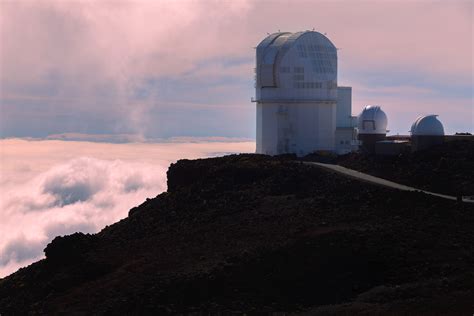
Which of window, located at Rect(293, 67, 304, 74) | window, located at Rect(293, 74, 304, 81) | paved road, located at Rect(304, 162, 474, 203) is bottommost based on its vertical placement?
paved road, located at Rect(304, 162, 474, 203)

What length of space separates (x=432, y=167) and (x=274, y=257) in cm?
1630

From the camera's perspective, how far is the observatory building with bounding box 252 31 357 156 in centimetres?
6359

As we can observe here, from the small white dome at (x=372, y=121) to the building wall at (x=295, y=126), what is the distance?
18.5ft

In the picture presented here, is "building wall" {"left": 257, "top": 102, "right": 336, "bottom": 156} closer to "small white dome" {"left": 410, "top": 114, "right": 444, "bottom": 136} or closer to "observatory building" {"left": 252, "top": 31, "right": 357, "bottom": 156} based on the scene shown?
"observatory building" {"left": 252, "top": 31, "right": 357, "bottom": 156}

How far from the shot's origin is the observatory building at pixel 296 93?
209ft

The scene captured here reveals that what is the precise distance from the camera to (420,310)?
30.9m

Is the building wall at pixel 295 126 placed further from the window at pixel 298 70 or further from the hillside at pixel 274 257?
the hillside at pixel 274 257

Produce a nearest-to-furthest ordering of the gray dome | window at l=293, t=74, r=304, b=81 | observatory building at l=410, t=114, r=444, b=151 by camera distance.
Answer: observatory building at l=410, t=114, r=444, b=151, the gray dome, window at l=293, t=74, r=304, b=81

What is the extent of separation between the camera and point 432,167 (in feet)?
165

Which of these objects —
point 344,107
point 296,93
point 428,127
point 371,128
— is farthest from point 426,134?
point 344,107

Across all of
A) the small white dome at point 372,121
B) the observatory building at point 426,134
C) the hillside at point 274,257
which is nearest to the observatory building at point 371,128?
the small white dome at point 372,121

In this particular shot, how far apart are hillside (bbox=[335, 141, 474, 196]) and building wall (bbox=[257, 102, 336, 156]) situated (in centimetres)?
923

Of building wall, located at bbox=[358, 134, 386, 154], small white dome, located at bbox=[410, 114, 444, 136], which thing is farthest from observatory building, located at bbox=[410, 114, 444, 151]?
building wall, located at bbox=[358, 134, 386, 154]

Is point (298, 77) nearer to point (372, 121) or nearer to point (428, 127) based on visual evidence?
Answer: point (372, 121)
